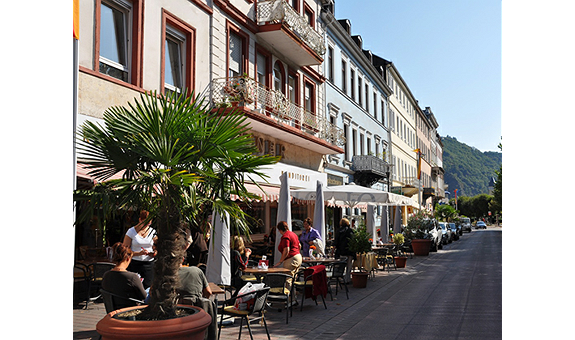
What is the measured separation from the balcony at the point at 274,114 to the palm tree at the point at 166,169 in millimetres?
6348

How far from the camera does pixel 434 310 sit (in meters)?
9.55

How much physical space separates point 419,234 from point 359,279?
12633 millimetres

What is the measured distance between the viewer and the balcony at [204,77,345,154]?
15.4m

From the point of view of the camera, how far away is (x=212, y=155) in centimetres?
528

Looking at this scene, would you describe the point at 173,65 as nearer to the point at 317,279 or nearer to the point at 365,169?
the point at 317,279

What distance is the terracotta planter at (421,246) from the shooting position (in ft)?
79.0

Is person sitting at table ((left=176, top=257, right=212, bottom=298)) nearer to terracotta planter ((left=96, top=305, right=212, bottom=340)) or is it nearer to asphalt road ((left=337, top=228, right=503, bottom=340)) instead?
terracotta planter ((left=96, top=305, right=212, bottom=340))

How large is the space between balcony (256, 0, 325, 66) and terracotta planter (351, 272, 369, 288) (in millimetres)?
9294

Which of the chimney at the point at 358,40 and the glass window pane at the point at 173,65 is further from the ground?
the chimney at the point at 358,40

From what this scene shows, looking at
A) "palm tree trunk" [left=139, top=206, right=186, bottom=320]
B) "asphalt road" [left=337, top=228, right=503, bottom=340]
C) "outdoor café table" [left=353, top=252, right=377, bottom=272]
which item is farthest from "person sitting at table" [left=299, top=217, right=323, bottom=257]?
"palm tree trunk" [left=139, top=206, right=186, bottom=320]

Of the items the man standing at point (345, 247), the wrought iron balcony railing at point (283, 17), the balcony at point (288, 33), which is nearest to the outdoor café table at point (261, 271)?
the man standing at point (345, 247)

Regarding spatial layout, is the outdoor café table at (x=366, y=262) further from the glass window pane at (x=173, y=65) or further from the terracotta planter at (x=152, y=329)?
the terracotta planter at (x=152, y=329)
